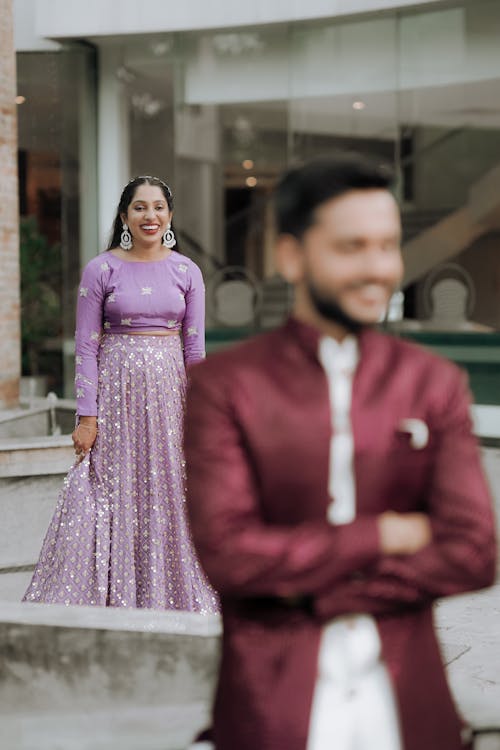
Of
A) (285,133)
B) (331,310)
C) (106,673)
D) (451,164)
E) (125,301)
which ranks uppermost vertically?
(285,133)

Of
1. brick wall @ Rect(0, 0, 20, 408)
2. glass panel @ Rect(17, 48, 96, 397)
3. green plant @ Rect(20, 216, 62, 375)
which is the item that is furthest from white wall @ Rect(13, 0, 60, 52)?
brick wall @ Rect(0, 0, 20, 408)

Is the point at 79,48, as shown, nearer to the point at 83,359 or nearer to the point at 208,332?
the point at 208,332

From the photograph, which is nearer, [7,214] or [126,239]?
[126,239]

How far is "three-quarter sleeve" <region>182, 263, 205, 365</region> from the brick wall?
4.58 meters

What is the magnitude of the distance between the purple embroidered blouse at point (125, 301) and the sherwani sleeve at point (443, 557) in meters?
3.33

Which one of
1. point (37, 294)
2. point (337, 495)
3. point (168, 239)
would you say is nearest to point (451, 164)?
point (37, 294)

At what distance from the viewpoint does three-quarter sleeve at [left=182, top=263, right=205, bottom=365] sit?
5.25 metres

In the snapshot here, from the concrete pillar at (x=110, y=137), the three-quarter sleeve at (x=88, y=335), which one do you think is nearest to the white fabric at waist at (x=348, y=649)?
the three-quarter sleeve at (x=88, y=335)

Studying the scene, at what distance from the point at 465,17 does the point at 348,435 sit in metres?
11.7

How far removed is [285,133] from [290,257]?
12.7 meters

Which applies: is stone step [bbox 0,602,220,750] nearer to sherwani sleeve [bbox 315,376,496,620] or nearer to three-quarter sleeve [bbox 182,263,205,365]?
three-quarter sleeve [bbox 182,263,205,365]

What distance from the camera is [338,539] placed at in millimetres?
1768

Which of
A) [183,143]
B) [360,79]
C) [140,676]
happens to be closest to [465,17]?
[360,79]

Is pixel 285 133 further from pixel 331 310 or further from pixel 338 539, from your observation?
pixel 338 539
